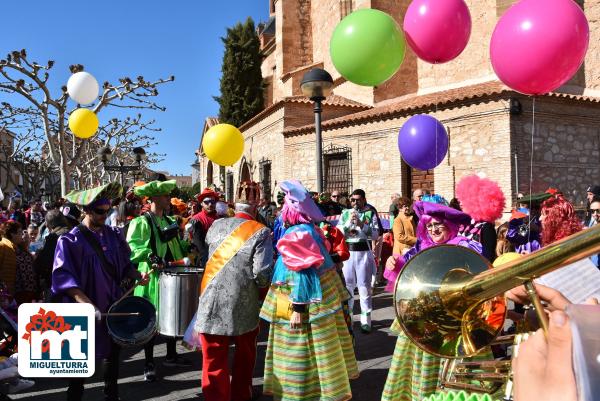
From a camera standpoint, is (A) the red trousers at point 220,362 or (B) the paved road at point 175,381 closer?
(A) the red trousers at point 220,362

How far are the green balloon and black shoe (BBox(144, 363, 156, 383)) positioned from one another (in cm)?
373

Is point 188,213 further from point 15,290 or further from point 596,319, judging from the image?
point 596,319

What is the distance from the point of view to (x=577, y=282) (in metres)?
1.61

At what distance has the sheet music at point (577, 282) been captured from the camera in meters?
1.57

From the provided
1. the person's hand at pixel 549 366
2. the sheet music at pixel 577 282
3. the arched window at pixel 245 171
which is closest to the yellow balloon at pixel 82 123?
the sheet music at pixel 577 282

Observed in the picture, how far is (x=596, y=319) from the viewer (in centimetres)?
73

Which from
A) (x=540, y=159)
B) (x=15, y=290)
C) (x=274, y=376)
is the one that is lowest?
(x=274, y=376)

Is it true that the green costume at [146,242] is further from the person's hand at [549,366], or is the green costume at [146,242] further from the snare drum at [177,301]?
the person's hand at [549,366]

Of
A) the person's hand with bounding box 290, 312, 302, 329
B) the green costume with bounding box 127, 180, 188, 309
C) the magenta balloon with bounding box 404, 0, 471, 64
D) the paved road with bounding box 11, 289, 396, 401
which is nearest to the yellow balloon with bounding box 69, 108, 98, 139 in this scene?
the paved road with bounding box 11, 289, 396, 401

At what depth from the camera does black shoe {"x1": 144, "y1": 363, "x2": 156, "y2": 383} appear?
193 inches

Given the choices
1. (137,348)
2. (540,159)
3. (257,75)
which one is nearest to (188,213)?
(137,348)

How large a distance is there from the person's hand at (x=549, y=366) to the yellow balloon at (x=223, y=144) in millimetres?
7594

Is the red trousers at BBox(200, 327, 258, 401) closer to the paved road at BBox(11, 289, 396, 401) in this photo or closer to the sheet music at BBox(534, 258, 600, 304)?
the paved road at BBox(11, 289, 396, 401)

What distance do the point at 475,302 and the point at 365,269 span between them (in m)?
5.29
